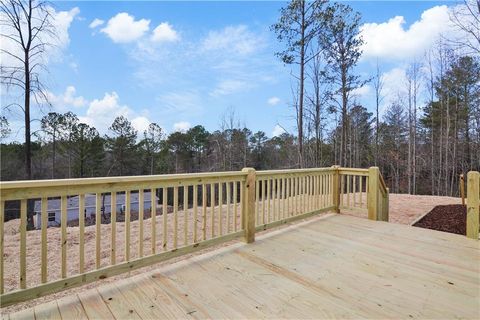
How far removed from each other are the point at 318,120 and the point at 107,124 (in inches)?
696

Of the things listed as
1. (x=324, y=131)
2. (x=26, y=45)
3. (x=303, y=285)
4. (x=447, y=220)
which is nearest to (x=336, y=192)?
(x=447, y=220)

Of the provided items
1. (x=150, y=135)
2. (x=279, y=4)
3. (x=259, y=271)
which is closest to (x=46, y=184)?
(x=259, y=271)

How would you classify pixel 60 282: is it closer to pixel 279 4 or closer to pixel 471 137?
pixel 279 4

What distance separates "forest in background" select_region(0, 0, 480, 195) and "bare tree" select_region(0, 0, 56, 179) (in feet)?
0.23

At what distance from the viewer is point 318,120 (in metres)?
10.9

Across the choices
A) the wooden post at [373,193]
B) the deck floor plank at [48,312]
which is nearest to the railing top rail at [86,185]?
the deck floor plank at [48,312]

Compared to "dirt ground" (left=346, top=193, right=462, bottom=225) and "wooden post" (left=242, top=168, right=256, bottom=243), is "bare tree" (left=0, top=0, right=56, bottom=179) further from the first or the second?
"dirt ground" (left=346, top=193, right=462, bottom=225)

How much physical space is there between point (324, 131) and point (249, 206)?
31.1 feet

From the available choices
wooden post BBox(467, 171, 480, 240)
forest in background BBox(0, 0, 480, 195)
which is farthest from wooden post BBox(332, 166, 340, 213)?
forest in background BBox(0, 0, 480, 195)

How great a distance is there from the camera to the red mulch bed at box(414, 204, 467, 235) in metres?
5.38

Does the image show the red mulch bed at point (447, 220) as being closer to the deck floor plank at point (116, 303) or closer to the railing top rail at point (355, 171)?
the railing top rail at point (355, 171)

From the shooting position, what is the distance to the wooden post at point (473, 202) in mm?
3600

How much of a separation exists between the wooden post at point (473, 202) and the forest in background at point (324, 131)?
5.73 metres

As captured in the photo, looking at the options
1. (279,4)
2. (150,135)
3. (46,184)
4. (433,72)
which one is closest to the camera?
(46,184)
